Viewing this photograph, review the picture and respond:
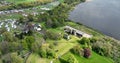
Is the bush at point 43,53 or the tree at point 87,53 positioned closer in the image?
the bush at point 43,53

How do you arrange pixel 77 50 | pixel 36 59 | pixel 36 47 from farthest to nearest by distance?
pixel 77 50, pixel 36 47, pixel 36 59

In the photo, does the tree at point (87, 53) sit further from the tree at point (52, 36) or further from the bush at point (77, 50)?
the tree at point (52, 36)

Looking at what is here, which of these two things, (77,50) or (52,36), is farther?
(52,36)

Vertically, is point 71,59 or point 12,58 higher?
point 12,58

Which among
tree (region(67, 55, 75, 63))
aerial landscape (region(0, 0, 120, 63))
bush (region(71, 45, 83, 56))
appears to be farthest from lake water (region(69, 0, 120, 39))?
tree (region(67, 55, 75, 63))

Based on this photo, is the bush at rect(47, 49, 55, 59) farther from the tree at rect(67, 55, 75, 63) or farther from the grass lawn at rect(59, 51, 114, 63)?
the tree at rect(67, 55, 75, 63)

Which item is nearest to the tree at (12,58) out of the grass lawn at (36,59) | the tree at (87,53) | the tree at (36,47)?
the grass lawn at (36,59)

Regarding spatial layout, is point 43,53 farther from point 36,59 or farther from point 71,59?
point 71,59

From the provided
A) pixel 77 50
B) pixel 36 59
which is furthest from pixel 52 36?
pixel 36 59

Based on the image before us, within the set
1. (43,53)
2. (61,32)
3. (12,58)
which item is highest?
(12,58)
